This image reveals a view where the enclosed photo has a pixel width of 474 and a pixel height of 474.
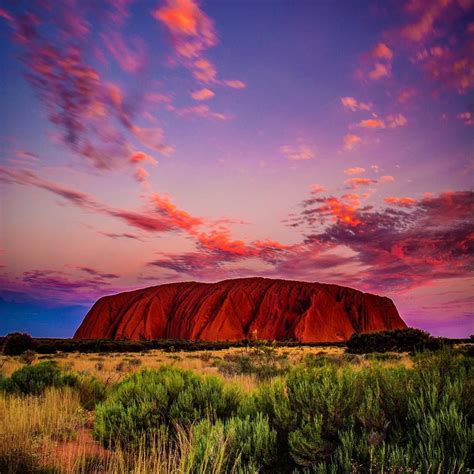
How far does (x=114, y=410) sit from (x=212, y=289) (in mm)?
79521

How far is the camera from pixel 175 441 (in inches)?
217

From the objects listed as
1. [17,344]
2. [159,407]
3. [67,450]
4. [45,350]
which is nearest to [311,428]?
[159,407]

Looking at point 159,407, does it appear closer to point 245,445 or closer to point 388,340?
point 245,445

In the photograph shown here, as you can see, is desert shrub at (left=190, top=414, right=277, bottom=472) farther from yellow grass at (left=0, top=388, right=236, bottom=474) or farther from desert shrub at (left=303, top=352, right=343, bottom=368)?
desert shrub at (left=303, top=352, right=343, bottom=368)

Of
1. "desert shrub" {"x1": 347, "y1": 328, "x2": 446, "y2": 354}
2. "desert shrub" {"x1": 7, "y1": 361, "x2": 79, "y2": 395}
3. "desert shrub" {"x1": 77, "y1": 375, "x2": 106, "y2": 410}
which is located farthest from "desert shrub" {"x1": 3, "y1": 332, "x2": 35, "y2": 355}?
"desert shrub" {"x1": 347, "y1": 328, "x2": 446, "y2": 354}

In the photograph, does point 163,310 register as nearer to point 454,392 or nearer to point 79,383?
point 79,383

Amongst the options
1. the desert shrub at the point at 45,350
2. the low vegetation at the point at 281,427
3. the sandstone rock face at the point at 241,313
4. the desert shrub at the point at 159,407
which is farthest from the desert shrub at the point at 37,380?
the sandstone rock face at the point at 241,313

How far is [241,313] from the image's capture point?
7725 centimetres

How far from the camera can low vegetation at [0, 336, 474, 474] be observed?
11.6 ft

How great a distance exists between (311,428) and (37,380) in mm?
8645

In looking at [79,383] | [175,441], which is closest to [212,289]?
[79,383]

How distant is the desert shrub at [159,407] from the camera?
6207 millimetres

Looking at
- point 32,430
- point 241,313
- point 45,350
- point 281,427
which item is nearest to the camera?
point 281,427

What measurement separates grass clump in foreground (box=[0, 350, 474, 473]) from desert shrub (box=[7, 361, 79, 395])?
10.7 feet
